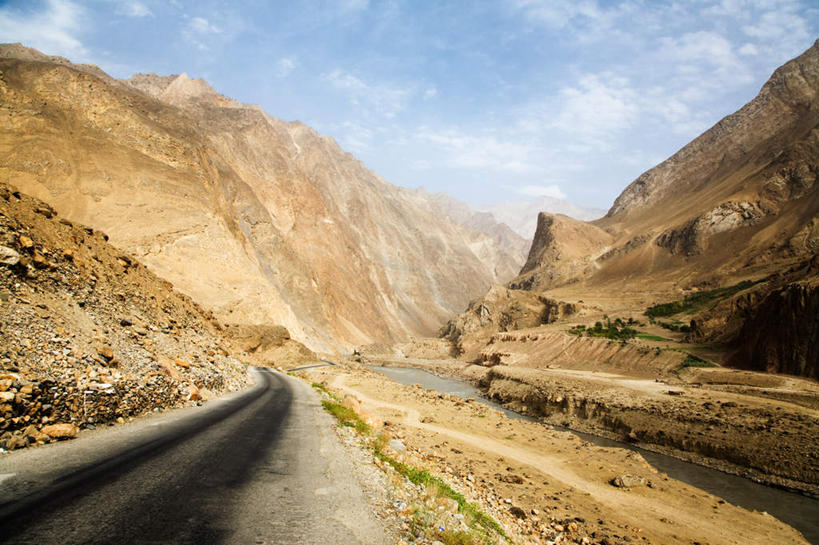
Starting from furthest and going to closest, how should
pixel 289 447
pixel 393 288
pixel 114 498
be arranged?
pixel 393 288, pixel 289 447, pixel 114 498

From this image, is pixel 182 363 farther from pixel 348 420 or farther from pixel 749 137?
pixel 749 137

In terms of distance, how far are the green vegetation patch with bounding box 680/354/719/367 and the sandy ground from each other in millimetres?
17181

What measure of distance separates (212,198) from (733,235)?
88702 millimetres

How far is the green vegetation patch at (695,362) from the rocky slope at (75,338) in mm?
35186

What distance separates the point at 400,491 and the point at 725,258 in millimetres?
84812

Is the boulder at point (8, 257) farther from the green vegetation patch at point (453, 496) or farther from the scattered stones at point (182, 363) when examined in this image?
the green vegetation patch at point (453, 496)

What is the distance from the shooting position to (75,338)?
9.23 metres

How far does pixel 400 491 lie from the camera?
674cm

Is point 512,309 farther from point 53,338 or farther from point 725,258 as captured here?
point 53,338

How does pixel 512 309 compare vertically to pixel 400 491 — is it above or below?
above

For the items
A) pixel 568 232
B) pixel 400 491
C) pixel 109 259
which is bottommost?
pixel 400 491

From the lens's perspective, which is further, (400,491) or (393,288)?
(393,288)

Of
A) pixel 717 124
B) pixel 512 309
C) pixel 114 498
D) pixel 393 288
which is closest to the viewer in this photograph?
pixel 114 498

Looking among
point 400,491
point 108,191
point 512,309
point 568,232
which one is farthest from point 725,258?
point 108,191
